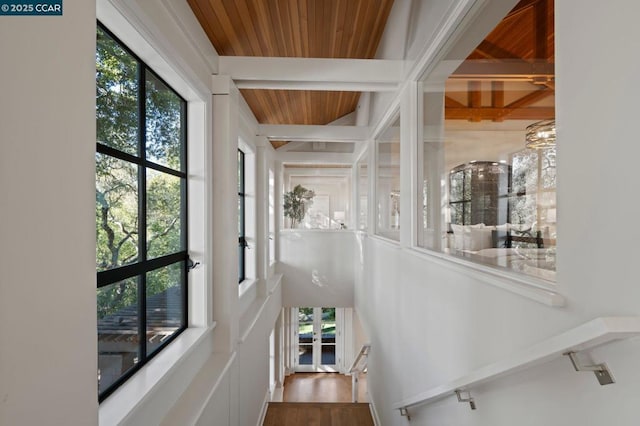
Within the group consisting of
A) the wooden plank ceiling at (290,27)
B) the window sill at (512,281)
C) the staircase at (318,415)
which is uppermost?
the wooden plank ceiling at (290,27)

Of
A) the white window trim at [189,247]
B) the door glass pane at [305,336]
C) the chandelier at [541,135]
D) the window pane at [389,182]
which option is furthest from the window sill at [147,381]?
the door glass pane at [305,336]

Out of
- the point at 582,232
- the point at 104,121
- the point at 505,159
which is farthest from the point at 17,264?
the point at 505,159

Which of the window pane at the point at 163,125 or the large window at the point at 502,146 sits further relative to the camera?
the window pane at the point at 163,125

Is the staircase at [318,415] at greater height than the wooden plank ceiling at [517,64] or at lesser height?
lesser

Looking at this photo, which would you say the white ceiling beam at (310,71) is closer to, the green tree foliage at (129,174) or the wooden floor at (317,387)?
the green tree foliage at (129,174)

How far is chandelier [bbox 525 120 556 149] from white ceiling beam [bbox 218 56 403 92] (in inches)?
58.9

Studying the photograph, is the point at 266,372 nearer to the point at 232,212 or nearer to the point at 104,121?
the point at 232,212

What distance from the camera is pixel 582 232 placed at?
0.76m

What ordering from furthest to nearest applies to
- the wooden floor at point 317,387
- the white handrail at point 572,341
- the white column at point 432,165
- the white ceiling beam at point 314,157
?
the wooden floor at point 317,387 < the white ceiling beam at point 314,157 < the white column at point 432,165 < the white handrail at point 572,341

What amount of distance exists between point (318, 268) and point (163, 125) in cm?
436

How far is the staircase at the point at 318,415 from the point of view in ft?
12.1

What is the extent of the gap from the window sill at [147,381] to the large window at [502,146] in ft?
5.02

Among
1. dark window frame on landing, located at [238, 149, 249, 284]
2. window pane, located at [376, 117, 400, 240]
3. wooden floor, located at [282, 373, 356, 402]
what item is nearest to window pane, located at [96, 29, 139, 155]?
window pane, located at [376, 117, 400, 240]

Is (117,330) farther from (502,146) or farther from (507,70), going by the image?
(507,70)
